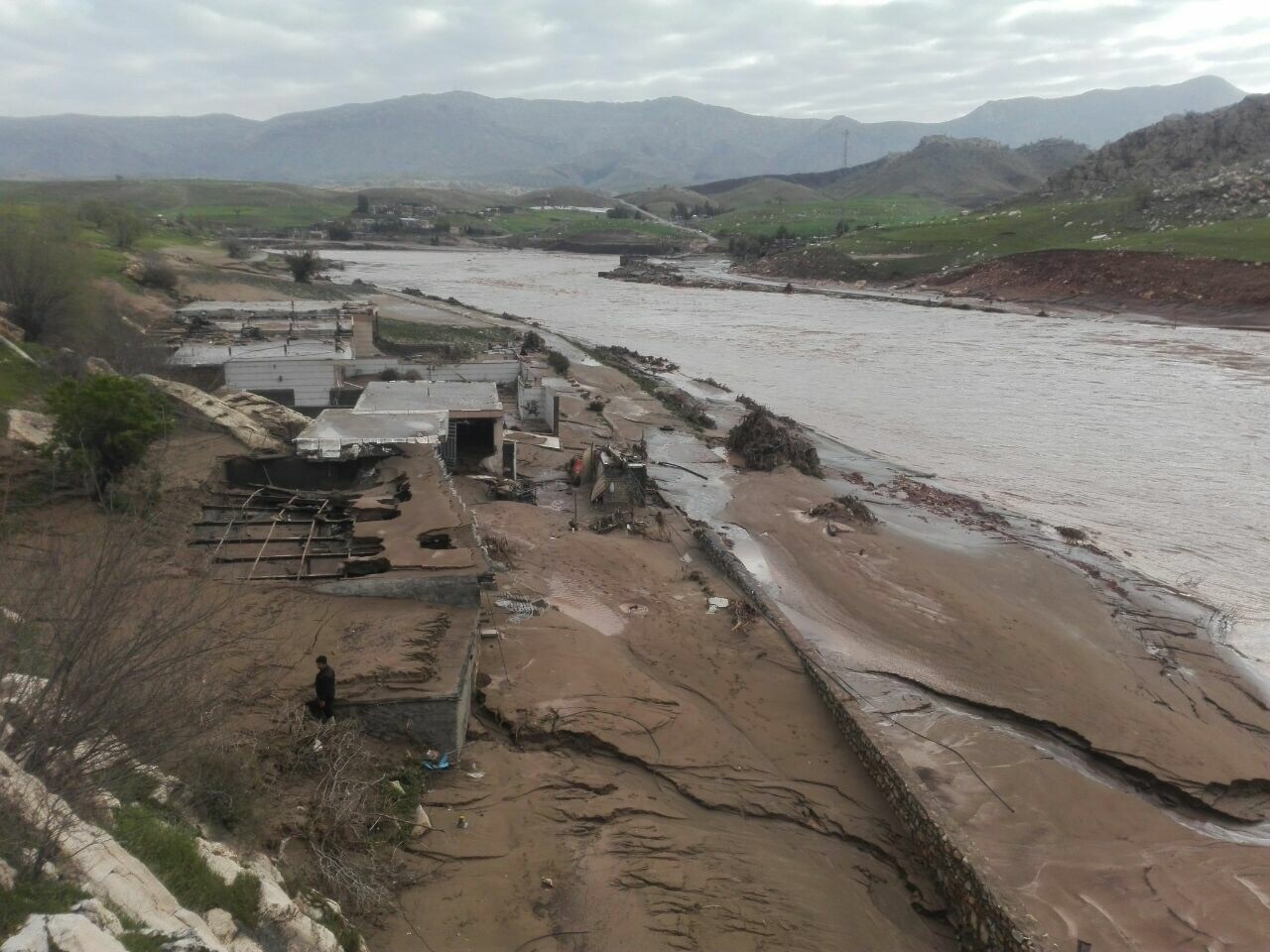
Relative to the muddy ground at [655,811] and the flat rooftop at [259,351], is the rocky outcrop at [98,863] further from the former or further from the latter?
the flat rooftop at [259,351]

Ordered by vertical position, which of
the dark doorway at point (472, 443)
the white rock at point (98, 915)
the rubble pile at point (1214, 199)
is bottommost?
the dark doorway at point (472, 443)

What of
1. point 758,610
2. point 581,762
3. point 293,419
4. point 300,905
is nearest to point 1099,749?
point 758,610

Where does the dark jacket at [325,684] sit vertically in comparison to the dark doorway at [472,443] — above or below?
above

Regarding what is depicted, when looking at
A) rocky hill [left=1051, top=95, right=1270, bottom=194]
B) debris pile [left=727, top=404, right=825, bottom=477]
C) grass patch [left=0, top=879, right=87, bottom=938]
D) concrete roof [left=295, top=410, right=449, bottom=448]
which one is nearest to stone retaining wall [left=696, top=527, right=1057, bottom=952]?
grass patch [left=0, top=879, right=87, bottom=938]

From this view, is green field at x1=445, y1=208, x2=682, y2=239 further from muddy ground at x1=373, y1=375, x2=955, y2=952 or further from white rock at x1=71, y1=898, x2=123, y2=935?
white rock at x1=71, y1=898, x2=123, y2=935

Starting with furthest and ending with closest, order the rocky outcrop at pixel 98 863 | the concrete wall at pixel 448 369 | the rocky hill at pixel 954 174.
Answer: the rocky hill at pixel 954 174 < the concrete wall at pixel 448 369 < the rocky outcrop at pixel 98 863

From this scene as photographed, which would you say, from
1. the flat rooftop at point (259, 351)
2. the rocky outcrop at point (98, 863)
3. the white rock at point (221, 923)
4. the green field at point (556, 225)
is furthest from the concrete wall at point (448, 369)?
the green field at point (556, 225)

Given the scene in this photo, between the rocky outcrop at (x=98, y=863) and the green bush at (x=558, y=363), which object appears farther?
the green bush at (x=558, y=363)
